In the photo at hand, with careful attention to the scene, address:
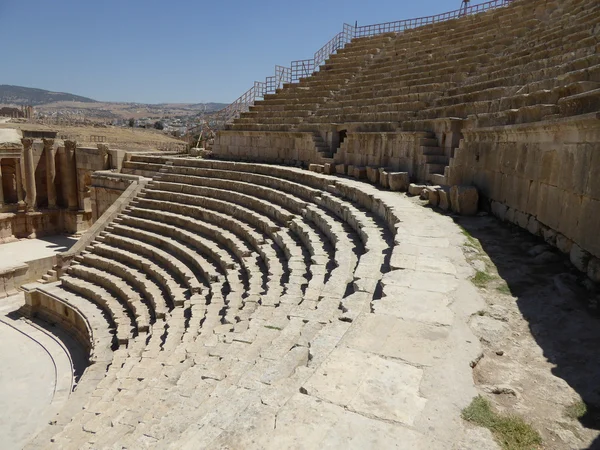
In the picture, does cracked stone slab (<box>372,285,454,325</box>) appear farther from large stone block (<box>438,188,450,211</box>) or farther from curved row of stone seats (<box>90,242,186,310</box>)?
curved row of stone seats (<box>90,242,186,310</box>)

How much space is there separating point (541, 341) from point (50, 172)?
82.1 ft

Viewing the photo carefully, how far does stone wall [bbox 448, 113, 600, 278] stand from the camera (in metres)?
4.93

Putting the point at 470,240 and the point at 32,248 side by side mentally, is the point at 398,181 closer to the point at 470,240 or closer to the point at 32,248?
the point at 470,240

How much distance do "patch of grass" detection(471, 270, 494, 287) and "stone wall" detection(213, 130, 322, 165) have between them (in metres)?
10.4

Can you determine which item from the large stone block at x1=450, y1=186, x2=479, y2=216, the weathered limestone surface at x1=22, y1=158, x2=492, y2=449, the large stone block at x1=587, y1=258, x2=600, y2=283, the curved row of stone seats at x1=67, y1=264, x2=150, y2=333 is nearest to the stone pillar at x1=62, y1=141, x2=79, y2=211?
the weathered limestone surface at x1=22, y1=158, x2=492, y2=449

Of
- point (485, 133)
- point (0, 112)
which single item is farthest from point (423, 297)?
point (0, 112)

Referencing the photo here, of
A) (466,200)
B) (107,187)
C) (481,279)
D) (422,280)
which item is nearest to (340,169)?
(466,200)

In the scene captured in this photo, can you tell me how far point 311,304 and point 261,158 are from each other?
13110 mm

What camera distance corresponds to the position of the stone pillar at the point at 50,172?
23.2 metres

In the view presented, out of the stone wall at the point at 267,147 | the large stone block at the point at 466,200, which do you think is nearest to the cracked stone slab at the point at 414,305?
Answer: the large stone block at the point at 466,200

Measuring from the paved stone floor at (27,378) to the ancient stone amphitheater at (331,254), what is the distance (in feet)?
2.37

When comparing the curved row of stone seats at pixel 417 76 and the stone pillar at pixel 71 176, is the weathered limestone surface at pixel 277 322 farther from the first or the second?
the stone pillar at pixel 71 176

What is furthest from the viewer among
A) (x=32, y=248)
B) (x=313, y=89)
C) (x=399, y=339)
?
(x=32, y=248)

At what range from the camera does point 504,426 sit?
2.56 m
